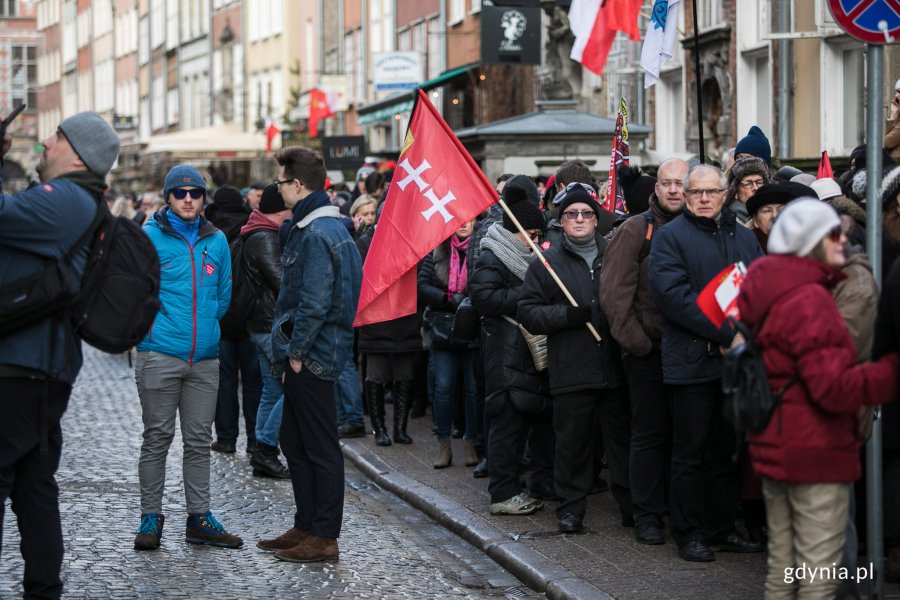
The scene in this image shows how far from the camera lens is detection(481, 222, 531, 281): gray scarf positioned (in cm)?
1002

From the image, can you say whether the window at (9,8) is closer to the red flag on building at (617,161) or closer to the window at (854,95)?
the window at (854,95)

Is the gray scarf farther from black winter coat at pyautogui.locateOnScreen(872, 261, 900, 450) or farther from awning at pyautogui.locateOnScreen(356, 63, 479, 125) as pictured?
awning at pyautogui.locateOnScreen(356, 63, 479, 125)

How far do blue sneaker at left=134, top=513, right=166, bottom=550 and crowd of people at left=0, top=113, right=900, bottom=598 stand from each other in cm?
A: 1

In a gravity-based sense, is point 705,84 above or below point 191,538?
above

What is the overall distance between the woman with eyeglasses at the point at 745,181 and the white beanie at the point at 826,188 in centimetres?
32

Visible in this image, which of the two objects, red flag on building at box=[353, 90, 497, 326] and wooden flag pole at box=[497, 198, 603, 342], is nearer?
wooden flag pole at box=[497, 198, 603, 342]

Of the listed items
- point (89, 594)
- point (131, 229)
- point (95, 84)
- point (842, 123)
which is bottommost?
point (89, 594)

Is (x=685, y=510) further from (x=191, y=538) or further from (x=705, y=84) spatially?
(x=705, y=84)

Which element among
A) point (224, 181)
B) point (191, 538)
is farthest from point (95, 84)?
point (191, 538)

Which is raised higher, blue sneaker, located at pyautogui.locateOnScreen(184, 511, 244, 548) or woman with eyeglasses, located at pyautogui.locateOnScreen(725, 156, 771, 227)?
woman with eyeglasses, located at pyautogui.locateOnScreen(725, 156, 771, 227)

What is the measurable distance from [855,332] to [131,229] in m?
3.05

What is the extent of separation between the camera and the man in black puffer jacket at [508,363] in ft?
32.3

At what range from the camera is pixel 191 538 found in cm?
912

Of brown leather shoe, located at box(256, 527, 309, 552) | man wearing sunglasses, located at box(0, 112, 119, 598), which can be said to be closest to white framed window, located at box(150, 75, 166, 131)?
brown leather shoe, located at box(256, 527, 309, 552)
